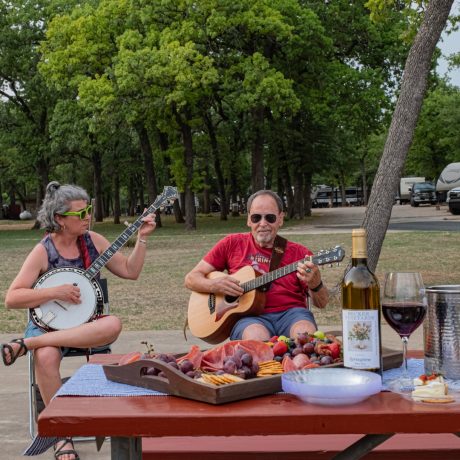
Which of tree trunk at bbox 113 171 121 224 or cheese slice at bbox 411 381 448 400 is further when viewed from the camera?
tree trunk at bbox 113 171 121 224

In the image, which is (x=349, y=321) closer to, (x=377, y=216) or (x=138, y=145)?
(x=377, y=216)

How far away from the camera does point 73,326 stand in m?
4.46

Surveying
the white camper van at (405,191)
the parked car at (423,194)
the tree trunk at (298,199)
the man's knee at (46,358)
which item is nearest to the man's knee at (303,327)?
the man's knee at (46,358)

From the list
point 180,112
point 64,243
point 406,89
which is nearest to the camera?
point 64,243

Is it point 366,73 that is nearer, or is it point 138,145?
point 366,73

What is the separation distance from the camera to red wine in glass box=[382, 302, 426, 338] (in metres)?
2.53

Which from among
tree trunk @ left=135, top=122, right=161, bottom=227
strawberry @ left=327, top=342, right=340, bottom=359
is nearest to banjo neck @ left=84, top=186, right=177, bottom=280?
strawberry @ left=327, top=342, right=340, bottom=359

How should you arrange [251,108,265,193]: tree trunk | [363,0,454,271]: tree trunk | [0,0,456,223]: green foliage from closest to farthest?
[363,0,454,271]: tree trunk < [0,0,456,223]: green foliage < [251,108,265,193]: tree trunk

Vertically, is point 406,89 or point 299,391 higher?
point 406,89

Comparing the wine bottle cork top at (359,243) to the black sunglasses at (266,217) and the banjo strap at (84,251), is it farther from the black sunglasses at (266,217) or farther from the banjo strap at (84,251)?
the banjo strap at (84,251)

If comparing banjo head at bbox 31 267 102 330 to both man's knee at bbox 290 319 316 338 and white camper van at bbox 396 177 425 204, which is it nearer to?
man's knee at bbox 290 319 316 338

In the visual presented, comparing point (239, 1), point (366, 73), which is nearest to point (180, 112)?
point (239, 1)

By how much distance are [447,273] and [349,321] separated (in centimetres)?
1187

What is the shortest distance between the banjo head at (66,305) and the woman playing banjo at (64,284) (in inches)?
1.0
